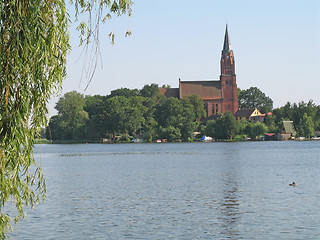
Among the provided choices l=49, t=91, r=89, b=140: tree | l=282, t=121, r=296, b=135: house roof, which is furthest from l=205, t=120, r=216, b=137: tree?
l=49, t=91, r=89, b=140: tree

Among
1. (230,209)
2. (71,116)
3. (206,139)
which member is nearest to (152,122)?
(206,139)

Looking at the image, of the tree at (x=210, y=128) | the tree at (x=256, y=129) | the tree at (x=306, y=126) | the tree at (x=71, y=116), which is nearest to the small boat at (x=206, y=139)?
the tree at (x=210, y=128)

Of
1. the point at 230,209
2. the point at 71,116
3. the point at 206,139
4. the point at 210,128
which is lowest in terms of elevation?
the point at 230,209

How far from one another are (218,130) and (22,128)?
161762 mm

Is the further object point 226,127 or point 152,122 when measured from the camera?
point 152,122

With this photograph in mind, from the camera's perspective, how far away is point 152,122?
18125cm

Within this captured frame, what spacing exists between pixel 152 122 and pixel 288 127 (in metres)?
46.3

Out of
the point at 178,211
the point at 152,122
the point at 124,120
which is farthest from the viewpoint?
the point at 152,122

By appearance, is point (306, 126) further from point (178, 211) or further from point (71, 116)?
point (178, 211)

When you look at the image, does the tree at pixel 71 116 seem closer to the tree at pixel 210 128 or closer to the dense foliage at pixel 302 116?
the tree at pixel 210 128

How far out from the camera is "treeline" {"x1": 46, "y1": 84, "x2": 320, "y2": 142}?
565ft

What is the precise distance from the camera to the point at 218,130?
17088 cm

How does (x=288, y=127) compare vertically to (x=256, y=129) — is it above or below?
above

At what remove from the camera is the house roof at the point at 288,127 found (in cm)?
17650
